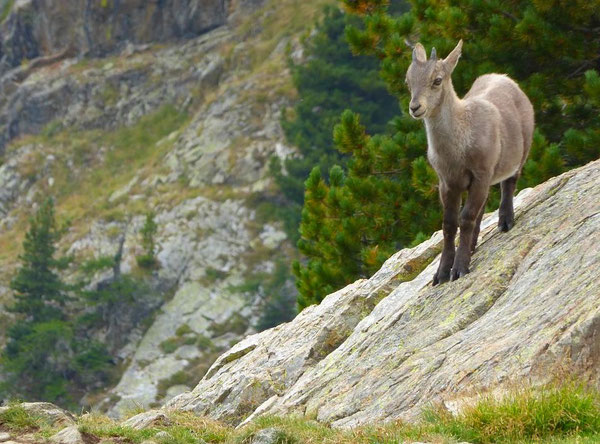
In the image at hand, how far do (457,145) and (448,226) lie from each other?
104cm

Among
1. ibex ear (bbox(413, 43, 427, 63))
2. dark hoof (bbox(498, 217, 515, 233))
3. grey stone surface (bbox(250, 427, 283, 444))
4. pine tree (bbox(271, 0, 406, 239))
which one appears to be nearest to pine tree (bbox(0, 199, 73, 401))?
pine tree (bbox(271, 0, 406, 239))

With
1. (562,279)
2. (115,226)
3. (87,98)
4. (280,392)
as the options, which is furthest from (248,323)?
(562,279)

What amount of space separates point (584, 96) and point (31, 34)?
74.4 metres

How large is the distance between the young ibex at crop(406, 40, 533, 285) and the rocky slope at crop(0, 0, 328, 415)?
3990 centimetres

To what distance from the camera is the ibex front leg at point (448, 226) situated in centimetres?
1062

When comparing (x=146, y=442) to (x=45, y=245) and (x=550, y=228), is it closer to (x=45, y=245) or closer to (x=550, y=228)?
(x=550, y=228)

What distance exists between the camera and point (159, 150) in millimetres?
69875

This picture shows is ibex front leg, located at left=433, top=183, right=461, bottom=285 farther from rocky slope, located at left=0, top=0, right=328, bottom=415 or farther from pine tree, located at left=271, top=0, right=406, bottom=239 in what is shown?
pine tree, located at left=271, top=0, right=406, bottom=239

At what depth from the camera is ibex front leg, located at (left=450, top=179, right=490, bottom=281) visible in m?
10.4

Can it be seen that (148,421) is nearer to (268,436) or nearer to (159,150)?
(268,436)

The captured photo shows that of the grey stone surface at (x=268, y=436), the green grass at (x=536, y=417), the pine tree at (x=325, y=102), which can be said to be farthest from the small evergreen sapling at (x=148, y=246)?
the green grass at (x=536, y=417)

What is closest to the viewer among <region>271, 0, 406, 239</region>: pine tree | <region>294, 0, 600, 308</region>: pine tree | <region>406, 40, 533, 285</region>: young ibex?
<region>406, 40, 533, 285</region>: young ibex

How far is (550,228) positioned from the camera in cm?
1029

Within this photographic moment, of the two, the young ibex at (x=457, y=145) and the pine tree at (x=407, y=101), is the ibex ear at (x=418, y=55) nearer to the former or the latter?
the young ibex at (x=457, y=145)
